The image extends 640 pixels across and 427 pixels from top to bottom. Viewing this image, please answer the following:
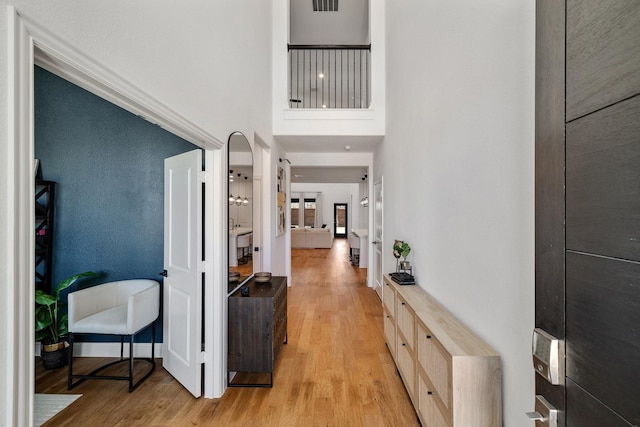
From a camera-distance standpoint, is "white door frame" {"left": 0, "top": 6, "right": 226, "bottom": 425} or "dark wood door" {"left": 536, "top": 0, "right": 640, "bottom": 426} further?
"white door frame" {"left": 0, "top": 6, "right": 226, "bottom": 425}

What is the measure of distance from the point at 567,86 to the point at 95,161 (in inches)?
153

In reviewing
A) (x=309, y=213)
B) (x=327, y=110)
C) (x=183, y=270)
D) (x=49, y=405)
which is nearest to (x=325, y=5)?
(x=327, y=110)

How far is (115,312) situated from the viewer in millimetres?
2742

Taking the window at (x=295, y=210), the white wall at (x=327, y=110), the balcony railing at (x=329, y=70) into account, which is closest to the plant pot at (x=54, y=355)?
the white wall at (x=327, y=110)

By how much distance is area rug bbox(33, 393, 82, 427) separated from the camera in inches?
86.9

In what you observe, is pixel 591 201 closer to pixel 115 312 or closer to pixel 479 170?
pixel 479 170

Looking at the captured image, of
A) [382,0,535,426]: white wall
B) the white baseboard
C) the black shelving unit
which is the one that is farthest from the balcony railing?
the white baseboard

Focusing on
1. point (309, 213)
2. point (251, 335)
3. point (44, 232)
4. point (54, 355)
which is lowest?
point (54, 355)

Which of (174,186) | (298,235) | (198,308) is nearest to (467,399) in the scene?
(198,308)

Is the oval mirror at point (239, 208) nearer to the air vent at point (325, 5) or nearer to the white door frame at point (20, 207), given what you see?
the white door frame at point (20, 207)

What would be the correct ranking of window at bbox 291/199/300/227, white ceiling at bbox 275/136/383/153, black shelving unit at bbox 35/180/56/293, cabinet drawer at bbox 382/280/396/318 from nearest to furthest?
cabinet drawer at bbox 382/280/396/318, black shelving unit at bbox 35/180/56/293, white ceiling at bbox 275/136/383/153, window at bbox 291/199/300/227

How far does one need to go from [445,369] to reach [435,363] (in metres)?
0.17

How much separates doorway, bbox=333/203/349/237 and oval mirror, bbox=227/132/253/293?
13.7m

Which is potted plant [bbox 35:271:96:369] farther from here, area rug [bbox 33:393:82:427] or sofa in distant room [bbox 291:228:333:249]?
sofa in distant room [bbox 291:228:333:249]
